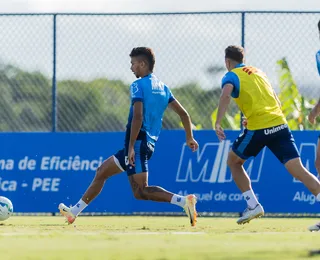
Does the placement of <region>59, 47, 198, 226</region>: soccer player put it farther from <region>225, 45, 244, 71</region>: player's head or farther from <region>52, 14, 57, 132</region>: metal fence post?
<region>52, 14, 57, 132</region>: metal fence post

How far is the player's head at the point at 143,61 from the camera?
10.8m

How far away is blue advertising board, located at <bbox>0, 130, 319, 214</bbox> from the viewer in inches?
A: 562

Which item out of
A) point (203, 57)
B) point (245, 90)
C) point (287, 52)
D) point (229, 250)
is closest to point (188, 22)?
point (203, 57)

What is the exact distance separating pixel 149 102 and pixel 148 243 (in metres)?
2.70

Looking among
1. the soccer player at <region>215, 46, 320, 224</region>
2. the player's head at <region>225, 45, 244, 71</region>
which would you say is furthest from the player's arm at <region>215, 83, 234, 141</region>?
the player's head at <region>225, 45, 244, 71</region>

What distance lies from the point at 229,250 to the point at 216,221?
5.79 m

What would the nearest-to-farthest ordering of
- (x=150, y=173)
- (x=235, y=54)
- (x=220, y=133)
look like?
(x=220, y=133)
(x=235, y=54)
(x=150, y=173)

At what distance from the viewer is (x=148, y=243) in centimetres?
827

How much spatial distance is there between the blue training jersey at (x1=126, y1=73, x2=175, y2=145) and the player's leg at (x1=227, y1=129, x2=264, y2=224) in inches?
33.7

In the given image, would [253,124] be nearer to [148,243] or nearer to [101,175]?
[101,175]

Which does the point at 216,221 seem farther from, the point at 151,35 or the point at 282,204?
the point at 151,35

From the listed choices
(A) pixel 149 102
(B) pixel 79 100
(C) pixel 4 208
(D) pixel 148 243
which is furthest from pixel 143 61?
(B) pixel 79 100

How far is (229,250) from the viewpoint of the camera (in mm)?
7461

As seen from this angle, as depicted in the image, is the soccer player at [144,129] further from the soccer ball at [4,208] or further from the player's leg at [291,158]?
the soccer ball at [4,208]
